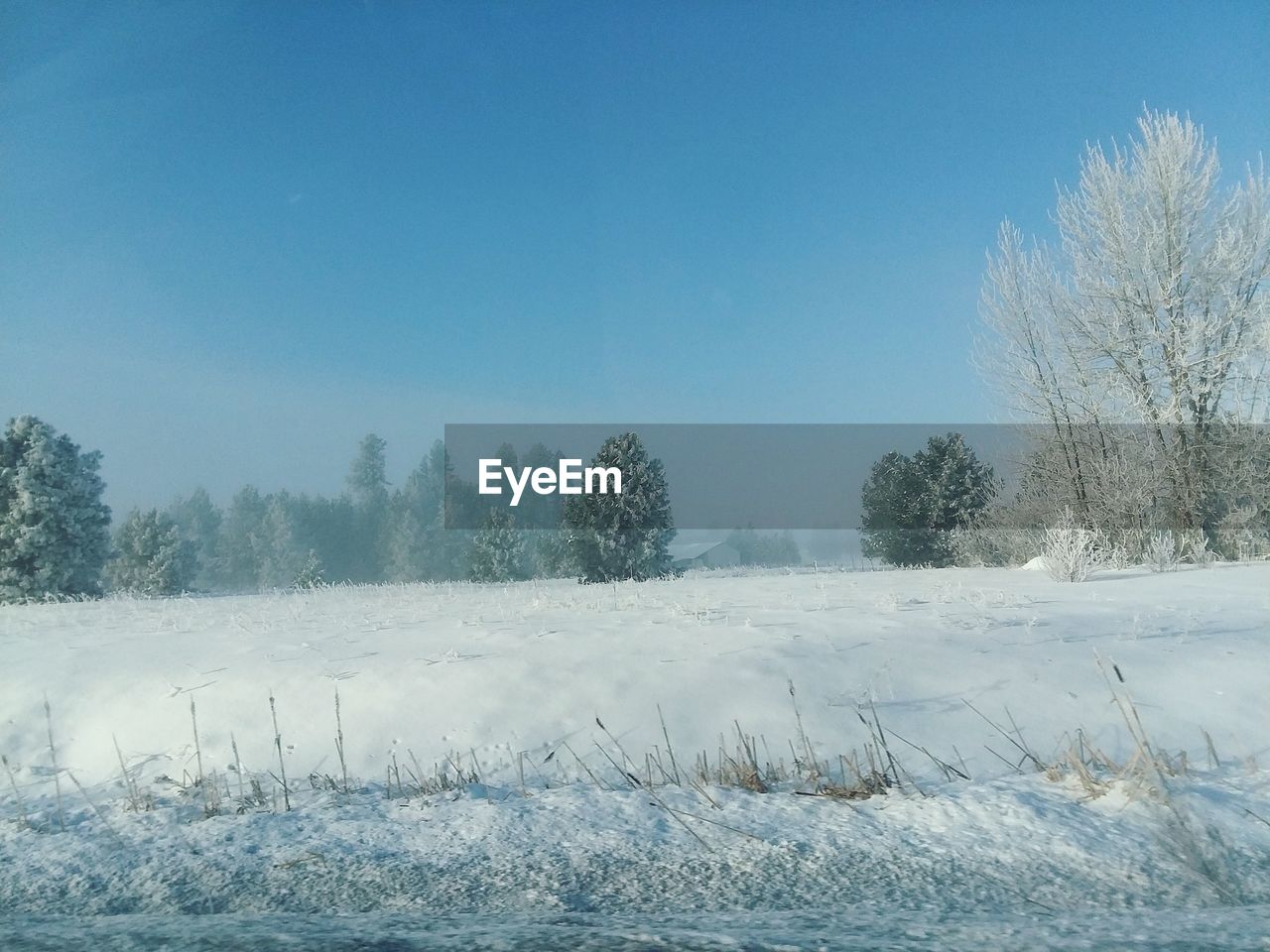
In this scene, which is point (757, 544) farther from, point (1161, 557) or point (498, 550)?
point (1161, 557)

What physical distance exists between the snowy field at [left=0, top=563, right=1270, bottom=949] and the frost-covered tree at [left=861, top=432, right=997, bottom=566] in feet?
91.0

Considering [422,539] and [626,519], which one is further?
[422,539]

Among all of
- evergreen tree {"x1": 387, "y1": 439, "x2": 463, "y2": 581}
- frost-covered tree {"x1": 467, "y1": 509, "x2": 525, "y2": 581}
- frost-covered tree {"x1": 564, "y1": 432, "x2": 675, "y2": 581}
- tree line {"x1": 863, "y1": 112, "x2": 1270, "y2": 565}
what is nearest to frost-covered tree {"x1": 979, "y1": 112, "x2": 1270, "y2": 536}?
tree line {"x1": 863, "y1": 112, "x2": 1270, "y2": 565}

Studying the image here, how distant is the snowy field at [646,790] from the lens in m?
2.58

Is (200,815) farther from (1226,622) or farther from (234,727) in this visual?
(1226,622)

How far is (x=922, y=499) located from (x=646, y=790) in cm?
3383

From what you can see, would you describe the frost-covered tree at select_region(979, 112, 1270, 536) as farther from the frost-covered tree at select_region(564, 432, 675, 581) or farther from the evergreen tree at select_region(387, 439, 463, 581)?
the evergreen tree at select_region(387, 439, 463, 581)

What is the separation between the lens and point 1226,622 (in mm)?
6680

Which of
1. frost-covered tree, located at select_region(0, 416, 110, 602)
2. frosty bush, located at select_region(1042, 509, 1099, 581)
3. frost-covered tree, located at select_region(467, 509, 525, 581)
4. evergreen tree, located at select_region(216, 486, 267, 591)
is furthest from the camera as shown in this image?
evergreen tree, located at select_region(216, 486, 267, 591)

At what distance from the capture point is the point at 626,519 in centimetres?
3831

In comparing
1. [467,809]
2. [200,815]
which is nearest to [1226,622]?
[467,809]

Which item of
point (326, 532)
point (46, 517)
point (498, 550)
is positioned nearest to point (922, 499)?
point (498, 550)

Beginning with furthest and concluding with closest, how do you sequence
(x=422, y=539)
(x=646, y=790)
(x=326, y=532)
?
(x=326, y=532) → (x=422, y=539) → (x=646, y=790)

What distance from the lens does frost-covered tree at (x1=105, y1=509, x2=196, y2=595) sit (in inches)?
1678
